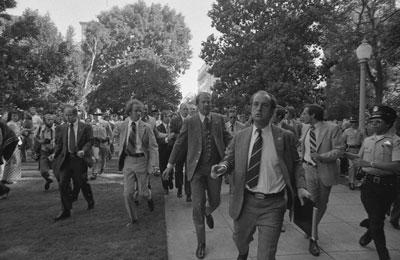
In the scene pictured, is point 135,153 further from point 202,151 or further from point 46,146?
point 46,146

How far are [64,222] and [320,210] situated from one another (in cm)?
432

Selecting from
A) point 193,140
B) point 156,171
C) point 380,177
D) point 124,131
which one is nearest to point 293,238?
point 380,177

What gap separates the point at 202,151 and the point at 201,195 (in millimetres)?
591

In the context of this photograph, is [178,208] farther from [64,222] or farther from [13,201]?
[13,201]

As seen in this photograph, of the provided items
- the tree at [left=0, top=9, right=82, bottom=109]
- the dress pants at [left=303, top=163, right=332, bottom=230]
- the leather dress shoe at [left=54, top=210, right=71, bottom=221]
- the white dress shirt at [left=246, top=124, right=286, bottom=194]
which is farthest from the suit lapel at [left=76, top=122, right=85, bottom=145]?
the tree at [left=0, top=9, right=82, bottom=109]

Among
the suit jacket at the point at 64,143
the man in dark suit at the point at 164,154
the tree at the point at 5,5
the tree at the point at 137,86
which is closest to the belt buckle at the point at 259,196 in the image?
the suit jacket at the point at 64,143

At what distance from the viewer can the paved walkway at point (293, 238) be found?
4855 millimetres

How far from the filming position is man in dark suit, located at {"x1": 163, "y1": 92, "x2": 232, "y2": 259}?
4879 mm

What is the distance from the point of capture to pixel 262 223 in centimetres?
329

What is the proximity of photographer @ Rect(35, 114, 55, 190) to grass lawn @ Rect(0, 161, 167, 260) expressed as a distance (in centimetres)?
55

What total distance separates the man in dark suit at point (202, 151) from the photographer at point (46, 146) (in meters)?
5.39

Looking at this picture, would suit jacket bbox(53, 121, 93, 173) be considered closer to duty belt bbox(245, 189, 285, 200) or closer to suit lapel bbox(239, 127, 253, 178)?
suit lapel bbox(239, 127, 253, 178)

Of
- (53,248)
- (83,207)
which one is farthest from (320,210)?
(83,207)

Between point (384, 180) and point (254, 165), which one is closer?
point (254, 165)
